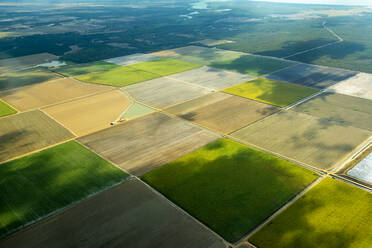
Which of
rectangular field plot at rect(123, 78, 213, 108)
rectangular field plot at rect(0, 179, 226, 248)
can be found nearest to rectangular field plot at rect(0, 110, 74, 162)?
rectangular field plot at rect(0, 179, 226, 248)

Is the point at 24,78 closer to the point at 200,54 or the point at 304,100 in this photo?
the point at 200,54

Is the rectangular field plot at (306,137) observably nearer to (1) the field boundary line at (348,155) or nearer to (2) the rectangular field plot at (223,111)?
(1) the field boundary line at (348,155)

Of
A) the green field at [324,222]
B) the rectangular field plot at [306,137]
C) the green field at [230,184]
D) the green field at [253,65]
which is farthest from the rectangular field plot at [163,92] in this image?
the green field at [324,222]

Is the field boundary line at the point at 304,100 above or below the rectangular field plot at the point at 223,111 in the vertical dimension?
above

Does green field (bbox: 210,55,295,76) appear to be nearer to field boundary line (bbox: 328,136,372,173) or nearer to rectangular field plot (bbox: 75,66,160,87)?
rectangular field plot (bbox: 75,66,160,87)

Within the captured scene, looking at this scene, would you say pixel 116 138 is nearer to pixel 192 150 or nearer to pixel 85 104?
pixel 192 150

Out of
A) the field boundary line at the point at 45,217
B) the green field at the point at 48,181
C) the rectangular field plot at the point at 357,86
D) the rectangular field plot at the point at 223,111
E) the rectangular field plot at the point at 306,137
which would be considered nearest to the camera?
the field boundary line at the point at 45,217

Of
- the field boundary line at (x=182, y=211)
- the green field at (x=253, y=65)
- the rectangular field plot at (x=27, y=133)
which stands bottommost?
the field boundary line at (x=182, y=211)

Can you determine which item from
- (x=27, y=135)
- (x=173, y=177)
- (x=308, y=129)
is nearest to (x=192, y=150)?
(x=173, y=177)
